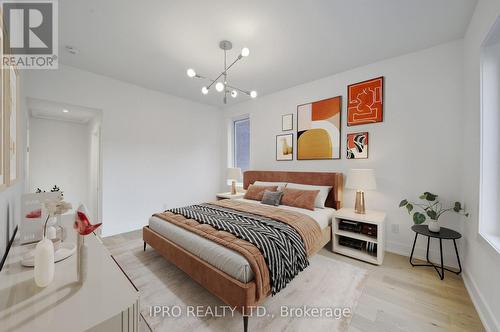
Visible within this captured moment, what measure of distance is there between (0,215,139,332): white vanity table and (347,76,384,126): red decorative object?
3460 millimetres

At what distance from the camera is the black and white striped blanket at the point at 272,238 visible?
1.74 meters

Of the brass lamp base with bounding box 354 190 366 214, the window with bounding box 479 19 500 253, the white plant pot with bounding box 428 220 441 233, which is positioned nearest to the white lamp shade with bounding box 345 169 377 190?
the brass lamp base with bounding box 354 190 366 214

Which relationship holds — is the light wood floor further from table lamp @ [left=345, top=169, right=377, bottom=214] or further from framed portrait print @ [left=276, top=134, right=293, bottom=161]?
framed portrait print @ [left=276, top=134, right=293, bottom=161]

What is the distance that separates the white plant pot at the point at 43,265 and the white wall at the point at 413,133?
3.50m

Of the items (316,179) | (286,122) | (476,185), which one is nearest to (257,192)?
(316,179)

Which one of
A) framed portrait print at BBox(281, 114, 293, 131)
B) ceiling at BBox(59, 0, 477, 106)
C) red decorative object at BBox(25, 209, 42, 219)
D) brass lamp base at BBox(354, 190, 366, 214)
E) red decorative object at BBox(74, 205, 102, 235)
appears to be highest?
ceiling at BBox(59, 0, 477, 106)

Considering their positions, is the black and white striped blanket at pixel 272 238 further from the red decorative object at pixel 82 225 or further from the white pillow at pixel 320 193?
the red decorative object at pixel 82 225

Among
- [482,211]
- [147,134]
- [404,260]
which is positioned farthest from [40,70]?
[404,260]

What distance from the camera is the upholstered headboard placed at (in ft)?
10.5

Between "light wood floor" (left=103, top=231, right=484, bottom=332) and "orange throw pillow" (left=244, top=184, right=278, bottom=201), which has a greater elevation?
"orange throw pillow" (left=244, top=184, right=278, bottom=201)

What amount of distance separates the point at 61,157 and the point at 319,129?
19.2ft

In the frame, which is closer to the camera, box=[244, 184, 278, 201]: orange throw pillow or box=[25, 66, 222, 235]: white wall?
box=[25, 66, 222, 235]: white wall

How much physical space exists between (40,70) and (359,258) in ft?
17.6

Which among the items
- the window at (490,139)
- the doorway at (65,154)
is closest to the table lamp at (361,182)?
the window at (490,139)
